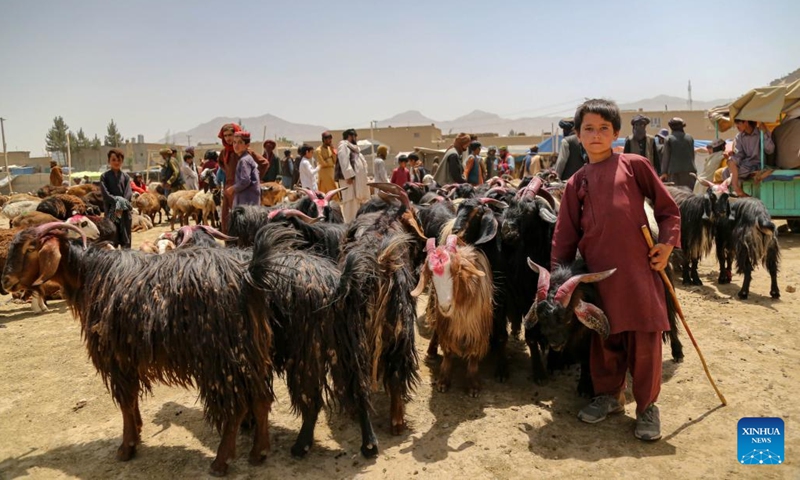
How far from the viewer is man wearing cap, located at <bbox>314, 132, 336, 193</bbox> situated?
1083cm

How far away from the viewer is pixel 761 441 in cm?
333

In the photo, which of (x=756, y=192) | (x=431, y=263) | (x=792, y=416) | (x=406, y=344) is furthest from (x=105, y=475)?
(x=756, y=192)

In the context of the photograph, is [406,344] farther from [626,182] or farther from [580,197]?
[626,182]

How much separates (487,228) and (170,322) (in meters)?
2.69

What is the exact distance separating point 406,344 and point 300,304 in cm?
87

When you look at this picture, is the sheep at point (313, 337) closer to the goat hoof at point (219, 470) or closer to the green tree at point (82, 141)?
the goat hoof at point (219, 470)

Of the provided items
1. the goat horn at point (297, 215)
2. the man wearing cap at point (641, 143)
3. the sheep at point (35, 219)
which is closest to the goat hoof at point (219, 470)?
the goat horn at point (297, 215)

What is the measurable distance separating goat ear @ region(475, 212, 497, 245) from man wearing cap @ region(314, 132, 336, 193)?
21.7 feet

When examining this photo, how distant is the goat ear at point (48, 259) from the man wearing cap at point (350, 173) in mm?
6071

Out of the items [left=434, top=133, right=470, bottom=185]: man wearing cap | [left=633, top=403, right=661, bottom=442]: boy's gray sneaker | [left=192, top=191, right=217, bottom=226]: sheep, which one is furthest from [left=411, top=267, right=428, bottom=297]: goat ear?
[left=192, top=191, right=217, bottom=226]: sheep

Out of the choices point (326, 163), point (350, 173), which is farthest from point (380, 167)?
point (350, 173)

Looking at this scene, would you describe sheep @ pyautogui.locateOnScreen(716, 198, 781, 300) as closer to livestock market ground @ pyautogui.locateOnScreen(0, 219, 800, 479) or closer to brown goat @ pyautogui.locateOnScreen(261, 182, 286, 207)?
livestock market ground @ pyautogui.locateOnScreen(0, 219, 800, 479)

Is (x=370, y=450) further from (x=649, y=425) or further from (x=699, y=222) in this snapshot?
(x=699, y=222)

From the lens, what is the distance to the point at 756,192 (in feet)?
33.5
